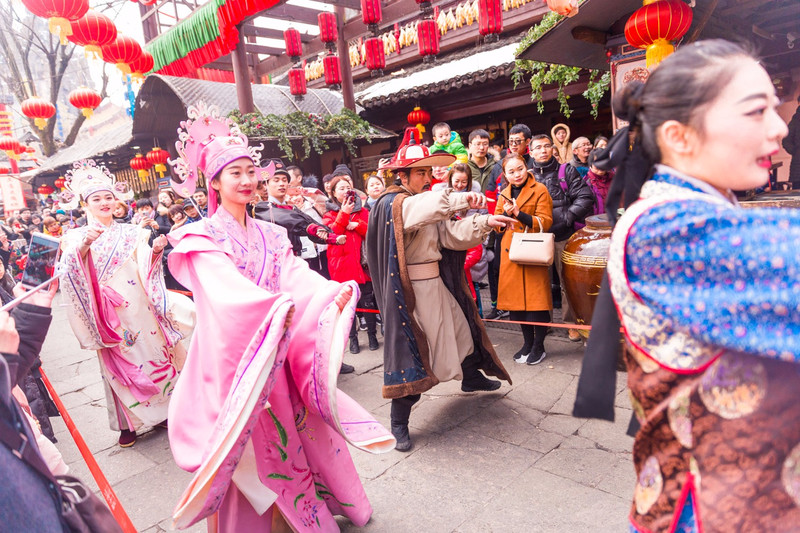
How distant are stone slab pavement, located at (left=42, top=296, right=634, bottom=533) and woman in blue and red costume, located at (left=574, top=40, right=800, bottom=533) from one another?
1.41 metres

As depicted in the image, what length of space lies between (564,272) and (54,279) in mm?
3394

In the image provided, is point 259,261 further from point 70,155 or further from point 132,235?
point 70,155

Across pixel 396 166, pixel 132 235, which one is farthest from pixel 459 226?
pixel 132 235

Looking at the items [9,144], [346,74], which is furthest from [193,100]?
[9,144]

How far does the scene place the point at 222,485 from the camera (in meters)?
1.86

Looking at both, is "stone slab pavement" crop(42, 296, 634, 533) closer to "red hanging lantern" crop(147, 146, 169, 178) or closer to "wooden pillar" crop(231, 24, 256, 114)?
"wooden pillar" crop(231, 24, 256, 114)

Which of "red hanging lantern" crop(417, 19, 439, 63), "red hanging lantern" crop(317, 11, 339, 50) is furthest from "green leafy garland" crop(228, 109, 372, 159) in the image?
"red hanging lantern" crop(417, 19, 439, 63)

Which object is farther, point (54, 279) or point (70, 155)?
point (70, 155)

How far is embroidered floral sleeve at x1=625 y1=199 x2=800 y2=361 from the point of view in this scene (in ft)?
2.96

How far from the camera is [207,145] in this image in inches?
99.8

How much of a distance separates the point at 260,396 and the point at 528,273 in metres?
2.81

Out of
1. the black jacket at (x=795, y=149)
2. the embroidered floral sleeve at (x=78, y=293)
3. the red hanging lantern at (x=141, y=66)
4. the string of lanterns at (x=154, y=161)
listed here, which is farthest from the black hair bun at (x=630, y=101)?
the string of lanterns at (x=154, y=161)

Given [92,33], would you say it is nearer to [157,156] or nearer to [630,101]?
[157,156]

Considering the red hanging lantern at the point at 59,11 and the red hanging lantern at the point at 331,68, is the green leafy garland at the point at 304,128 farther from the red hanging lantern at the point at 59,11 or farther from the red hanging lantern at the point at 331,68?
the red hanging lantern at the point at 59,11
